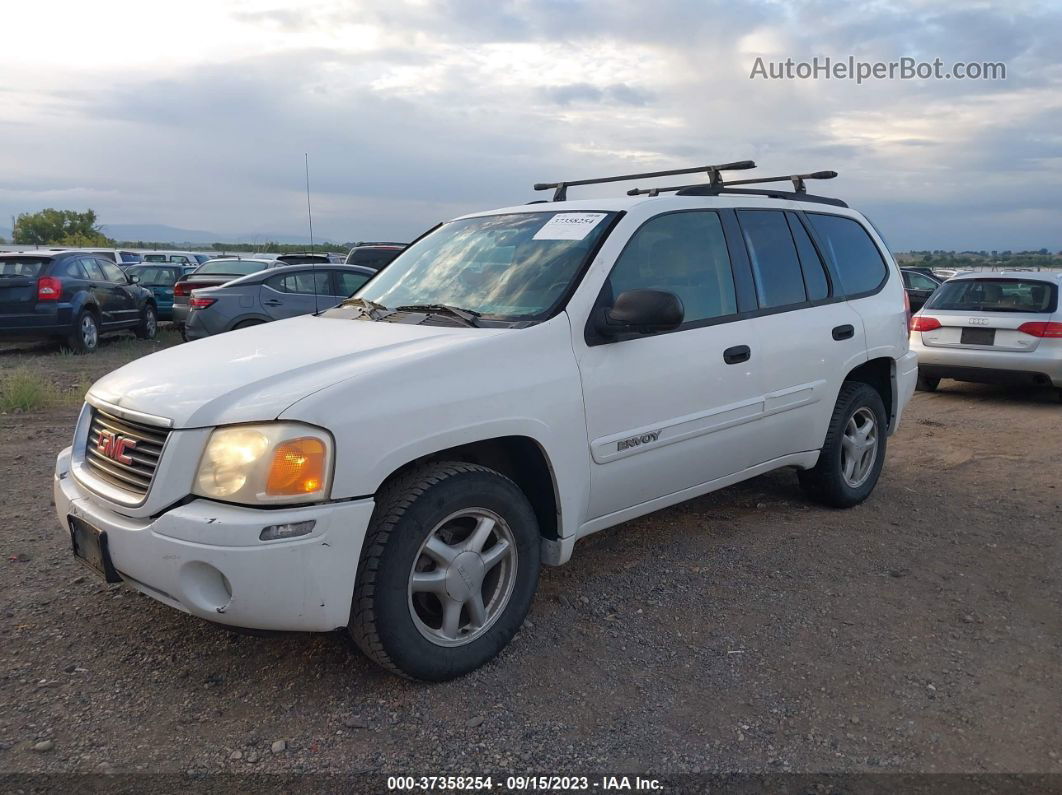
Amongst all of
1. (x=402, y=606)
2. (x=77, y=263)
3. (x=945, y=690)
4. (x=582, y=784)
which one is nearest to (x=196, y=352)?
(x=402, y=606)

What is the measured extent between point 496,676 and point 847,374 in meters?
2.93

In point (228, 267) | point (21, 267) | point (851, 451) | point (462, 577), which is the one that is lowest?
point (851, 451)

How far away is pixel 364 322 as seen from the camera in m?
3.97

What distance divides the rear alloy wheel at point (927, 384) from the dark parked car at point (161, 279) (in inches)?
548

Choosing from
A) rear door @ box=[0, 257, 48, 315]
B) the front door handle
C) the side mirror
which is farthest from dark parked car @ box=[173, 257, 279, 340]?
the side mirror

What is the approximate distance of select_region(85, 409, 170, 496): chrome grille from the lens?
2977mm

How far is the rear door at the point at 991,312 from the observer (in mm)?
9141

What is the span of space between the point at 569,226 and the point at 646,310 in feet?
2.49

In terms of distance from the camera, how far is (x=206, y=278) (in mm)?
14023

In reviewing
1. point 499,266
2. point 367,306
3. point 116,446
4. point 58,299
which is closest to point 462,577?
point 116,446

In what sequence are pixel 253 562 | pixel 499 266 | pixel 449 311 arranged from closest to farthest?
pixel 253 562 → pixel 449 311 → pixel 499 266

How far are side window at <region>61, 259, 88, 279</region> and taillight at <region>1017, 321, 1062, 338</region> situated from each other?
41.8 ft

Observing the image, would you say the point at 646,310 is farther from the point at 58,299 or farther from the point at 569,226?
the point at 58,299

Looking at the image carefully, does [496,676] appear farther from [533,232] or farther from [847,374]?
[847,374]
